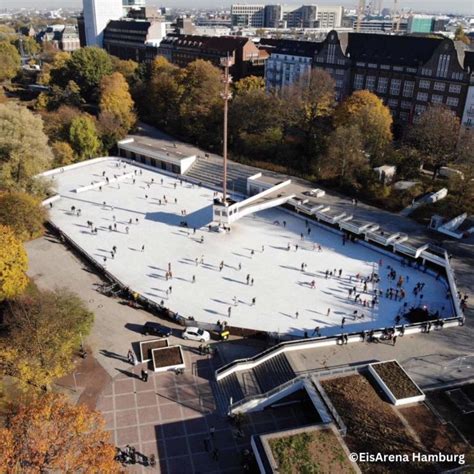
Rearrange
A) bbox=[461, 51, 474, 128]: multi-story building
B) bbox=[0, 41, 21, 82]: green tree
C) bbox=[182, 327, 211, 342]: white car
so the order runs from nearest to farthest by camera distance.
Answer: bbox=[182, 327, 211, 342]: white car < bbox=[461, 51, 474, 128]: multi-story building < bbox=[0, 41, 21, 82]: green tree

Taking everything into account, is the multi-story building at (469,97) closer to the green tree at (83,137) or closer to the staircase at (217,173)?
the staircase at (217,173)

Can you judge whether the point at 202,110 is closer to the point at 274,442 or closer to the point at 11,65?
the point at 274,442

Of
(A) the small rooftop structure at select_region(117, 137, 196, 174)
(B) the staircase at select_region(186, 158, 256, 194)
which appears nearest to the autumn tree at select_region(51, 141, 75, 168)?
(A) the small rooftop structure at select_region(117, 137, 196, 174)

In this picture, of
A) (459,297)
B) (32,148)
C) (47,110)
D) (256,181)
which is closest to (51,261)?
(32,148)

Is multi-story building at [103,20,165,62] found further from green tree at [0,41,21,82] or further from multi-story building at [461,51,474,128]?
multi-story building at [461,51,474,128]

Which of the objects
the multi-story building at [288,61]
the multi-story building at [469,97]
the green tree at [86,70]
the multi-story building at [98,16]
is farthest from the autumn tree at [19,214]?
the multi-story building at [98,16]

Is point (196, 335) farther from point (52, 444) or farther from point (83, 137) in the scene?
point (83, 137)
